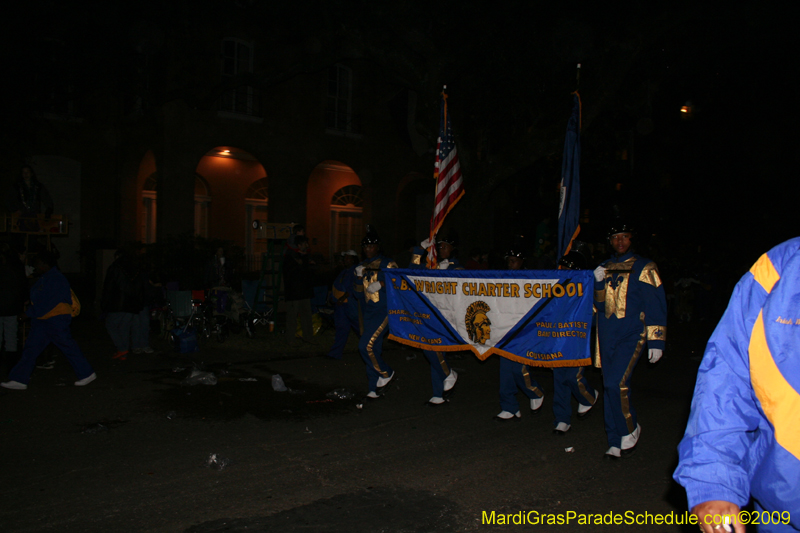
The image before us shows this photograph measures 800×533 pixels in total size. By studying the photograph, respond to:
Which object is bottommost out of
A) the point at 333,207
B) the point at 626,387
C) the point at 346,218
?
the point at 626,387

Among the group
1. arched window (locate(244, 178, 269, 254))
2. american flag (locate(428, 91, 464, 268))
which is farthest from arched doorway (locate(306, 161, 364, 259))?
american flag (locate(428, 91, 464, 268))

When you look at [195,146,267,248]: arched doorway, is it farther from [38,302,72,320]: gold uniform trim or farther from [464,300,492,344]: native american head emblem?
[464,300,492,344]: native american head emblem

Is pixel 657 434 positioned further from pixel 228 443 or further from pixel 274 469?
pixel 228 443

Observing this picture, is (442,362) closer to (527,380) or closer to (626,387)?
(527,380)

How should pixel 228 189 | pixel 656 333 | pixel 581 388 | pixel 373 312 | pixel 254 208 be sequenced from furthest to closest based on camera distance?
pixel 254 208, pixel 228 189, pixel 373 312, pixel 581 388, pixel 656 333

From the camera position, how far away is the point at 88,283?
61.7 feet

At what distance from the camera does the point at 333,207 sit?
81.1 ft

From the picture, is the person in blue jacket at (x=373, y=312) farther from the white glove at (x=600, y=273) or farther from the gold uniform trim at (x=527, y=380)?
the white glove at (x=600, y=273)

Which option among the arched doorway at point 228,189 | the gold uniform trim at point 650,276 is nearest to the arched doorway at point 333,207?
the arched doorway at point 228,189

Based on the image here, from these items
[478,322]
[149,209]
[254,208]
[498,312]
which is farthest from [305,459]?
[149,209]

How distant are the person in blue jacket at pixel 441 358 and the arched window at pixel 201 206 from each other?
52.4 ft

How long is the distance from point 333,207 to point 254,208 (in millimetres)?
3094

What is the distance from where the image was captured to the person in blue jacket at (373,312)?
7777 millimetres

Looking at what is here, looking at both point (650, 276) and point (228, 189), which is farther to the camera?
point (228, 189)
